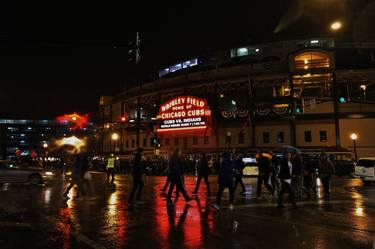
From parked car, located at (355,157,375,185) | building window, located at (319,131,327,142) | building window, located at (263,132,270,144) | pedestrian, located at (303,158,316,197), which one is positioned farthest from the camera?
building window, located at (263,132,270,144)

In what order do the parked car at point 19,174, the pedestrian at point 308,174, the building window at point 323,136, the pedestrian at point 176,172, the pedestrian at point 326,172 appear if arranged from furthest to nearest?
1. the building window at point 323,136
2. the parked car at point 19,174
3. the pedestrian at point 308,174
4. the pedestrian at point 326,172
5. the pedestrian at point 176,172

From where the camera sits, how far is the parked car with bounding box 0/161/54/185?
19406mm

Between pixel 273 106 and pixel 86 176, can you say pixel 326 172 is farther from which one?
pixel 273 106

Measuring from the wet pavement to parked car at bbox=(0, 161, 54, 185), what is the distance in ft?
25.0

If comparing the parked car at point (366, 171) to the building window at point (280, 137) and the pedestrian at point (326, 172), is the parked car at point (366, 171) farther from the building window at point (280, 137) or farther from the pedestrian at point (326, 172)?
the building window at point (280, 137)

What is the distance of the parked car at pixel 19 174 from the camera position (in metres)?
19.4

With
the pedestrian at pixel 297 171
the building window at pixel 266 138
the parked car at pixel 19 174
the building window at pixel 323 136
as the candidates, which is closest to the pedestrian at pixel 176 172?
the pedestrian at pixel 297 171

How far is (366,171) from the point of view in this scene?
21.3m

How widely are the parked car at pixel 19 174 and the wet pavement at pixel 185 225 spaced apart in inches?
300

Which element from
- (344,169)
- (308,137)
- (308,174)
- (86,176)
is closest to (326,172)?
(308,174)

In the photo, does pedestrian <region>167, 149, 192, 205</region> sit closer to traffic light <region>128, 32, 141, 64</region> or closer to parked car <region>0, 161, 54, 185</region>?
traffic light <region>128, 32, 141, 64</region>

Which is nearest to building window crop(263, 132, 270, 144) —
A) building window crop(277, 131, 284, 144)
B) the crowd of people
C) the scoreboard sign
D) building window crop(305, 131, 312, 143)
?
building window crop(277, 131, 284, 144)

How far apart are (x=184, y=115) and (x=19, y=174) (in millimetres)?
24237

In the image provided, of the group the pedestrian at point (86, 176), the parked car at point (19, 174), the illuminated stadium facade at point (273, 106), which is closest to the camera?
the pedestrian at point (86, 176)
